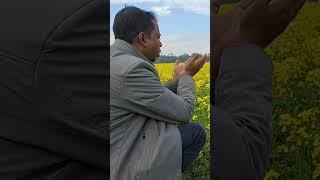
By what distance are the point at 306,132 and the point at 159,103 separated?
0.57m

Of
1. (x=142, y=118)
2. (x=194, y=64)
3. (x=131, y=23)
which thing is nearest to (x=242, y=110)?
(x=194, y=64)

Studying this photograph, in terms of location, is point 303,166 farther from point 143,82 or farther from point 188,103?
point 143,82

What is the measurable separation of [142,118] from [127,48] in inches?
8.8

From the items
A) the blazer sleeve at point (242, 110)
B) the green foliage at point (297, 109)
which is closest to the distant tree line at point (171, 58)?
the blazer sleeve at point (242, 110)

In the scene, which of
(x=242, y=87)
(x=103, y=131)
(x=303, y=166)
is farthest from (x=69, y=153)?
(x=303, y=166)

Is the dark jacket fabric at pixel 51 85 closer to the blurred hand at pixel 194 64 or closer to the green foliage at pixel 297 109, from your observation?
the blurred hand at pixel 194 64

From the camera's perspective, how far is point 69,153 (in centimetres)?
133

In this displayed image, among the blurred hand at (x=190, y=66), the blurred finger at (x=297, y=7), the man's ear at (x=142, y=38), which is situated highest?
the blurred finger at (x=297, y=7)

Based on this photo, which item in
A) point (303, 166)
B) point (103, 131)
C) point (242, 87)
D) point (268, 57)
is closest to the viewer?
point (242, 87)

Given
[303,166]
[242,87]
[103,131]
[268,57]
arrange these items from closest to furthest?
[242,87], [268,57], [103,131], [303,166]

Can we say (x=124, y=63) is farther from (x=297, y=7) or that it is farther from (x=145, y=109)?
(x=297, y=7)

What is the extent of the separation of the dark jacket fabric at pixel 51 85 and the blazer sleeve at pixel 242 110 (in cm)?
37

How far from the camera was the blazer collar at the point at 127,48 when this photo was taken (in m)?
1.31

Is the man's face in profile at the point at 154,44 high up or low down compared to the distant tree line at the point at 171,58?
up
